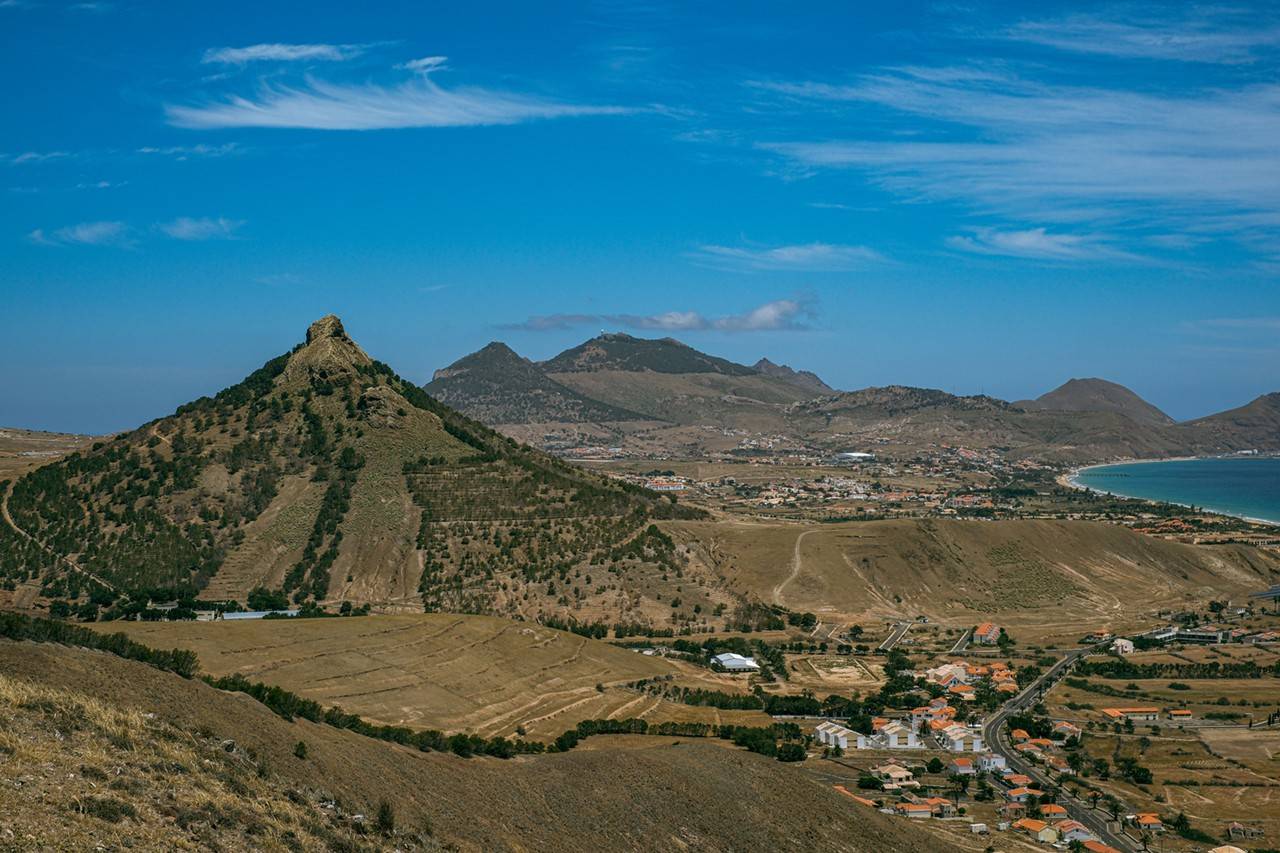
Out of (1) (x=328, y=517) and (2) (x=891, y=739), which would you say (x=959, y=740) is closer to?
(2) (x=891, y=739)

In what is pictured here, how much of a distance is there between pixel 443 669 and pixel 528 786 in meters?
30.4

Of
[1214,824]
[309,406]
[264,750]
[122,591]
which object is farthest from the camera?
[309,406]

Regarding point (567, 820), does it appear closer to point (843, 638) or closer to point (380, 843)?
point (380, 843)

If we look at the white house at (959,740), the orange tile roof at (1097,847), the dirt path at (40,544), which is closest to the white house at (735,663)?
the white house at (959,740)

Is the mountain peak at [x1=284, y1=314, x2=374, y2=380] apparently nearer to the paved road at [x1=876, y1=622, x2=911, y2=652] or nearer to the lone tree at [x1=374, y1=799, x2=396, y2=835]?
the paved road at [x1=876, y1=622, x2=911, y2=652]

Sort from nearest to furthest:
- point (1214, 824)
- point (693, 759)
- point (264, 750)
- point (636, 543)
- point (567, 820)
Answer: point (264, 750), point (567, 820), point (693, 759), point (1214, 824), point (636, 543)

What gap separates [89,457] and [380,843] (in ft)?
342

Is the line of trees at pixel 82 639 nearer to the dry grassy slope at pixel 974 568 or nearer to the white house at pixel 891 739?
the white house at pixel 891 739

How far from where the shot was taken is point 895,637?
11381 centimetres

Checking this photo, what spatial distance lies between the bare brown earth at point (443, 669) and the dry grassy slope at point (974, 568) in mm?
38518

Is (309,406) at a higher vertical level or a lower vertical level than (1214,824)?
higher

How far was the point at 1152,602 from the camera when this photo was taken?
137 meters

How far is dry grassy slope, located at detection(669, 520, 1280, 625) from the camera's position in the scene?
12756 centimetres

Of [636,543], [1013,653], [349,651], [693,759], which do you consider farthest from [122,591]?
[1013,653]
